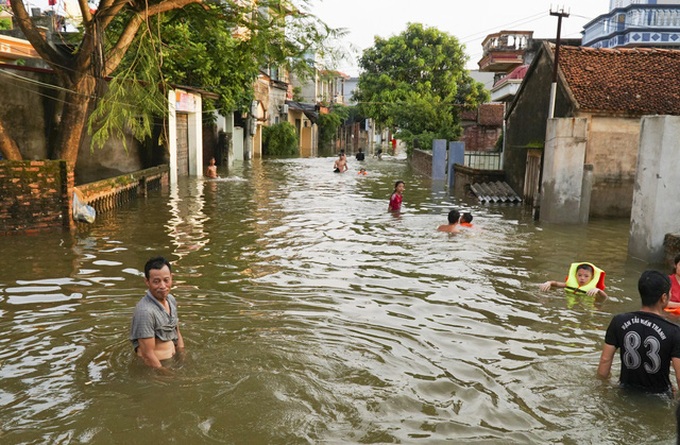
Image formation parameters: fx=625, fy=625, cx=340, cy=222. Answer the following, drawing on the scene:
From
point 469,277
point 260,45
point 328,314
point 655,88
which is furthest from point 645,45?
point 328,314

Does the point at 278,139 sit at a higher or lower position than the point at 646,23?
lower

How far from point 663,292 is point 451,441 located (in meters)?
2.16

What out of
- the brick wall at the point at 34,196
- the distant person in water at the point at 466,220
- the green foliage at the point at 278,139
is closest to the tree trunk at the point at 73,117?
the brick wall at the point at 34,196

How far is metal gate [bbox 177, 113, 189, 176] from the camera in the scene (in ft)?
83.8

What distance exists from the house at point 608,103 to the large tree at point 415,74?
2241 cm

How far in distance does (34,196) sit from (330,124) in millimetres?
50138

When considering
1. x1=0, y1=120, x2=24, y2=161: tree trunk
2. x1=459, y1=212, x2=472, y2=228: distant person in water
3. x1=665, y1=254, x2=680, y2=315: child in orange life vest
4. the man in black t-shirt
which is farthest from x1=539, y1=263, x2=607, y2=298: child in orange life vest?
x1=0, y1=120, x2=24, y2=161: tree trunk

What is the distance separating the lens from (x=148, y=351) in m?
5.70

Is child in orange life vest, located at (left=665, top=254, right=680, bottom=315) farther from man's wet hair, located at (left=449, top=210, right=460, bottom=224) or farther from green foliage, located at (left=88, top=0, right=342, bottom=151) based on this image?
green foliage, located at (left=88, top=0, right=342, bottom=151)

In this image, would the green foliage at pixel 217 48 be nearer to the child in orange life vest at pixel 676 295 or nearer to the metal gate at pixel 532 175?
the metal gate at pixel 532 175

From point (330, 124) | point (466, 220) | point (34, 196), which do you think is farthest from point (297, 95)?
point (34, 196)

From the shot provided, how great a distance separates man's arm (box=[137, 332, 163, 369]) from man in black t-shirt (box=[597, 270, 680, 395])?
4056mm

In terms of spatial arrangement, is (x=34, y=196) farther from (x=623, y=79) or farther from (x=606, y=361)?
(x=623, y=79)

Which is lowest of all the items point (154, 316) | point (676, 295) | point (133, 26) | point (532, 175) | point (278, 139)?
point (676, 295)
